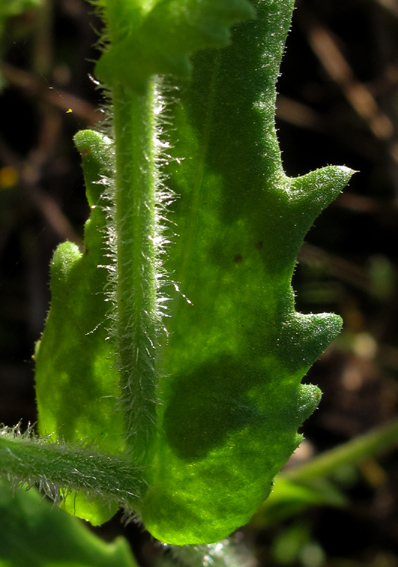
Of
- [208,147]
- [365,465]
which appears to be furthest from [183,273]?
[365,465]

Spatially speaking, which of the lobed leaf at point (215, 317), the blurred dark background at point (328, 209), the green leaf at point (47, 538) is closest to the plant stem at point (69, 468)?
the lobed leaf at point (215, 317)

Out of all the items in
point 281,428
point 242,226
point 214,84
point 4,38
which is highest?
point 214,84

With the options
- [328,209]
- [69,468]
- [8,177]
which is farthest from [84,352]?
[328,209]

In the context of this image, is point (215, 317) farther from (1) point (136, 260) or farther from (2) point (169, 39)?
(2) point (169, 39)

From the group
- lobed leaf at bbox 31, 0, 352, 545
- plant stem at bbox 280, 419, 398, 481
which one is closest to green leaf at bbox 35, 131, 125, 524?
lobed leaf at bbox 31, 0, 352, 545

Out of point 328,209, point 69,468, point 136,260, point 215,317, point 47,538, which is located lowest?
point 47,538

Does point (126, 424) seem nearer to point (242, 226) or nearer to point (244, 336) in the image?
point (244, 336)

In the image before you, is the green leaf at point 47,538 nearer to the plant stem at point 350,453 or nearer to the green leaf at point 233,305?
the green leaf at point 233,305
